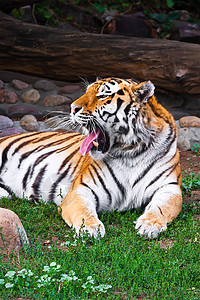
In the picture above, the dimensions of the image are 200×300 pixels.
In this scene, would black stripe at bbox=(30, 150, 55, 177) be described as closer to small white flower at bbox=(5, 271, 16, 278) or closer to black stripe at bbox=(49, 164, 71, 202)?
black stripe at bbox=(49, 164, 71, 202)

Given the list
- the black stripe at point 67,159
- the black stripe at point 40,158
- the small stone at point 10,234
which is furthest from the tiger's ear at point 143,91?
the small stone at point 10,234

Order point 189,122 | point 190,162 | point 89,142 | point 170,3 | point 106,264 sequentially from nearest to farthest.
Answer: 1. point 106,264
2. point 89,142
3. point 190,162
4. point 189,122
5. point 170,3

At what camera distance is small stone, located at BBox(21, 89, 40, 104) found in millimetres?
7672

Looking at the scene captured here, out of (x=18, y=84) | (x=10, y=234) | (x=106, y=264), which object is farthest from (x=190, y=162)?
(x=10, y=234)

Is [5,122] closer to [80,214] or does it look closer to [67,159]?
[67,159]

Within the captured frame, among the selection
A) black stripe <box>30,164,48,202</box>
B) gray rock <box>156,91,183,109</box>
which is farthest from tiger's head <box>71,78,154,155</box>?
gray rock <box>156,91,183,109</box>

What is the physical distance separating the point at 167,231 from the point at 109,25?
21.6 ft

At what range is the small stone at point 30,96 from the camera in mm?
7672

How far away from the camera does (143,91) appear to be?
4.16 metres

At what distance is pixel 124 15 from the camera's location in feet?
32.6

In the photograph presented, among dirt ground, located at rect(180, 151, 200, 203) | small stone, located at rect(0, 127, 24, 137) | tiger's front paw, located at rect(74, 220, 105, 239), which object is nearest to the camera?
tiger's front paw, located at rect(74, 220, 105, 239)

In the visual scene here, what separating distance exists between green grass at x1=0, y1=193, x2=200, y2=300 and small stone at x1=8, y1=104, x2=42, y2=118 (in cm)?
341

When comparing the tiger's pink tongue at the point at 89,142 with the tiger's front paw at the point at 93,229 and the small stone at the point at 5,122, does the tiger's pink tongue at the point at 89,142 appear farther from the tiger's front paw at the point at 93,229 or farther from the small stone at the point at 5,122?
the small stone at the point at 5,122

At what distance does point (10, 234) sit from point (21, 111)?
166 inches
